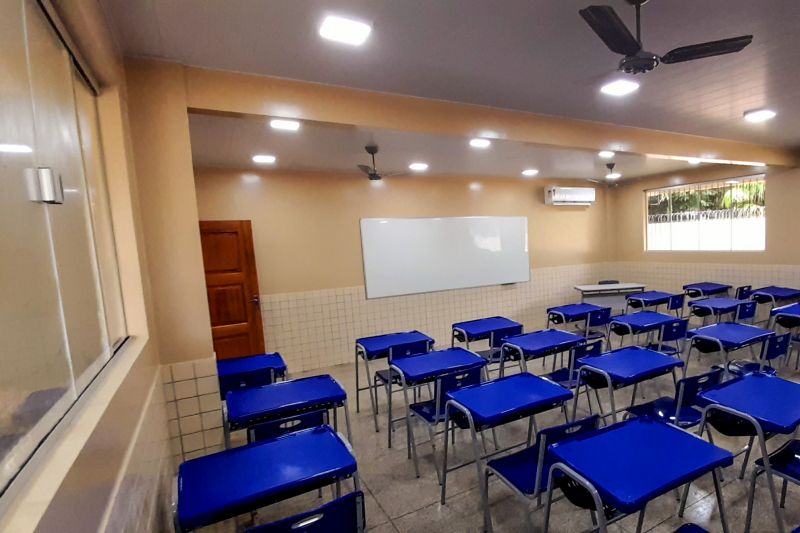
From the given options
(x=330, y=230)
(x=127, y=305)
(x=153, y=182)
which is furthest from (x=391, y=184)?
(x=127, y=305)

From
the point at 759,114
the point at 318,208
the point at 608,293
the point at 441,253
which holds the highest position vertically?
the point at 759,114

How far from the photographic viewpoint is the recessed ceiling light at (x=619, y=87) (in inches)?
102

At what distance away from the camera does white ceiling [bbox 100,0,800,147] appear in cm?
170

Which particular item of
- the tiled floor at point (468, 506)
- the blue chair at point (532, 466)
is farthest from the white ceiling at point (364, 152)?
the tiled floor at point (468, 506)

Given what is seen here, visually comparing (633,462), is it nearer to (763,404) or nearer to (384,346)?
(763,404)

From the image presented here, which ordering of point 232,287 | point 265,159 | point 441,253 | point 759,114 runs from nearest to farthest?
point 759,114 → point 265,159 → point 232,287 → point 441,253

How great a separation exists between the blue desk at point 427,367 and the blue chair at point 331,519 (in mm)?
1247

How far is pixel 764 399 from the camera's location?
71.6 inches

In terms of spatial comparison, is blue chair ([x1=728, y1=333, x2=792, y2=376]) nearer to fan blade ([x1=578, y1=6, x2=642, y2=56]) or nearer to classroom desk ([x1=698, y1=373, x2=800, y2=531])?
classroom desk ([x1=698, y1=373, x2=800, y2=531])

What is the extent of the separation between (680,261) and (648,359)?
482 cm

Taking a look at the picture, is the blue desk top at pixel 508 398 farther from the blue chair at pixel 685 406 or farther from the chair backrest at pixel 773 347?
the chair backrest at pixel 773 347

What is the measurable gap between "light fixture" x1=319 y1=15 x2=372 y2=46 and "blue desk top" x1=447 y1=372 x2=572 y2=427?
2.00 m

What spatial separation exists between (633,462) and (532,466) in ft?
1.88

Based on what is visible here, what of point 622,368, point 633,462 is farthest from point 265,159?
point 633,462
